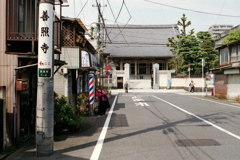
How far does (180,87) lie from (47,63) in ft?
109

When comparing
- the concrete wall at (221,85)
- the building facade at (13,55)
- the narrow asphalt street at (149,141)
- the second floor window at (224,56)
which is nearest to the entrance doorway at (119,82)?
the concrete wall at (221,85)

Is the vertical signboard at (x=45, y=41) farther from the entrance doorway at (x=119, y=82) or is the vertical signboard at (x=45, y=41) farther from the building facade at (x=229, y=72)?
the entrance doorway at (x=119, y=82)

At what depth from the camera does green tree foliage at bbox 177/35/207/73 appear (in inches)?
1330

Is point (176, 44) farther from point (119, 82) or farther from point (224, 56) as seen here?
point (224, 56)

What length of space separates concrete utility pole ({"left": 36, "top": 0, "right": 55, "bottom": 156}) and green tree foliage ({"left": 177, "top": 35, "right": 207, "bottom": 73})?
3098 cm

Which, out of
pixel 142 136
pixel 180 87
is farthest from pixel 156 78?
pixel 142 136

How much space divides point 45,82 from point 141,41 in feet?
154

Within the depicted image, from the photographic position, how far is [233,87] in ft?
60.8

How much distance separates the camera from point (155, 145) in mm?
6082

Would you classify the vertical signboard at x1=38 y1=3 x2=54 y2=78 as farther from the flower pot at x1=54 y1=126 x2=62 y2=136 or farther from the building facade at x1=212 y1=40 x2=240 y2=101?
the building facade at x1=212 y1=40 x2=240 y2=101

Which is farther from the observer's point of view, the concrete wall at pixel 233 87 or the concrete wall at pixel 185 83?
the concrete wall at pixel 185 83

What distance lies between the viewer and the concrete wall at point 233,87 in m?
18.0

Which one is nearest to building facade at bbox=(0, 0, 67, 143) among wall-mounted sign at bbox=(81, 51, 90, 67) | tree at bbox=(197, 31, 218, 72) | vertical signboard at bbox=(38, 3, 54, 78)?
vertical signboard at bbox=(38, 3, 54, 78)

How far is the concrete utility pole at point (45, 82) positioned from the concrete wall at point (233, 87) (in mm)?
16777
